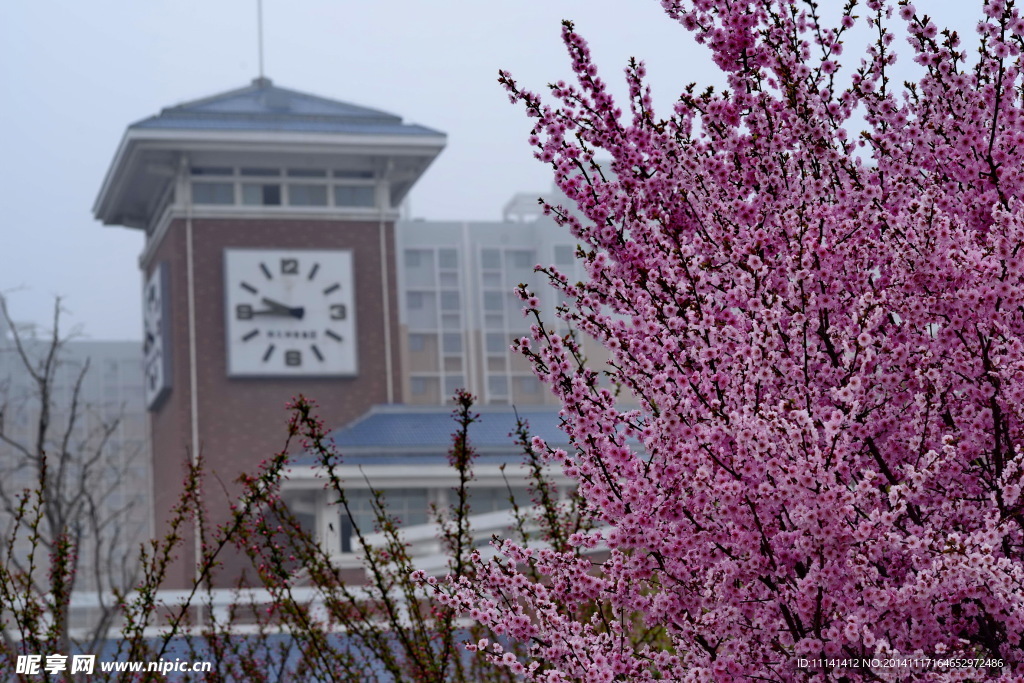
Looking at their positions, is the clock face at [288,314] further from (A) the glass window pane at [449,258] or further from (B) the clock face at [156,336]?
(A) the glass window pane at [449,258]

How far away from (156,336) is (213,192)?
4.24 meters

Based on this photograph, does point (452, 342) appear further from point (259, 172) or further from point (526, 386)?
point (259, 172)

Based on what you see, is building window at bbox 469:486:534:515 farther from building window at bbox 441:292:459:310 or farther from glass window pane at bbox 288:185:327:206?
building window at bbox 441:292:459:310

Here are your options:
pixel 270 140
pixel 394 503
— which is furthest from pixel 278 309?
pixel 394 503

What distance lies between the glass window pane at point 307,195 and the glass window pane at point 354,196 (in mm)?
312

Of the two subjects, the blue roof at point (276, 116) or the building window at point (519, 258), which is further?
the building window at point (519, 258)

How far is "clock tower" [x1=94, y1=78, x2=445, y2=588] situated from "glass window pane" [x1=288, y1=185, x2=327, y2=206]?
0.03 meters

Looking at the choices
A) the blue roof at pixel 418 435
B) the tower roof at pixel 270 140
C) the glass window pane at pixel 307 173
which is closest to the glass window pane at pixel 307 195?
the glass window pane at pixel 307 173

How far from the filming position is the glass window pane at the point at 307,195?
34.7m

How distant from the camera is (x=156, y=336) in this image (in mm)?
36156

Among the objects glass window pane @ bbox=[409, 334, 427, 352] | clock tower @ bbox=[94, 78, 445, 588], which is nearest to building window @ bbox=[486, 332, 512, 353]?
glass window pane @ bbox=[409, 334, 427, 352]

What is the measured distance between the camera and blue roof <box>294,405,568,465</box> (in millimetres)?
30938

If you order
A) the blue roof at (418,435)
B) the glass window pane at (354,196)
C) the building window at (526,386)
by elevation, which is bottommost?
the blue roof at (418,435)

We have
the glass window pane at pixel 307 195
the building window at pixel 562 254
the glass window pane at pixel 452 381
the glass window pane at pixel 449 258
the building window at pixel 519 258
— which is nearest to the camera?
the glass window pane at pixel 307 195
